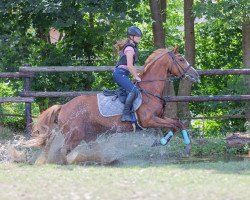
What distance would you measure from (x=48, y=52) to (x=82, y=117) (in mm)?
5545

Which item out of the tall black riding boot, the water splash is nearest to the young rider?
the tall black riding boot

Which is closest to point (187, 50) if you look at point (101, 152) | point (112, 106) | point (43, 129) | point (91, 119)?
point (112, 106)

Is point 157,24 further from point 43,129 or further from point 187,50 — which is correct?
point 43,129

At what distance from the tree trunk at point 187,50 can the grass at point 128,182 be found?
6.01 m

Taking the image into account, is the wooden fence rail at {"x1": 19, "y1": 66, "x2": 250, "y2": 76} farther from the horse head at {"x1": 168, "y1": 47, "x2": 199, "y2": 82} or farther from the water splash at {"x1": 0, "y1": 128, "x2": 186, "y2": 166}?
the water splash at {"x1": 0, "y1": 128, "x2": 186, "y2": 166}

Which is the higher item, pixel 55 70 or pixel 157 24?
pixel 157 24

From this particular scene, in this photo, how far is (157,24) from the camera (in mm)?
17391

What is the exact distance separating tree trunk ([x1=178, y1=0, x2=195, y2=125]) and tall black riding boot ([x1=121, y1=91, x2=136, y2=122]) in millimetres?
5098

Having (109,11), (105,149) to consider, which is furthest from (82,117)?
(109,11)

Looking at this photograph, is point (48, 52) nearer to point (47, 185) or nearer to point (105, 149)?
point (105, 149)

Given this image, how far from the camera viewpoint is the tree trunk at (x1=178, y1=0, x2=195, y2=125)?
56.3ft

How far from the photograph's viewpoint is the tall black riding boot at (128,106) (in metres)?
12.1

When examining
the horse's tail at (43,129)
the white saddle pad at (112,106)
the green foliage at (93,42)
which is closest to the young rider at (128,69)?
the white saddle pad at (112,106)

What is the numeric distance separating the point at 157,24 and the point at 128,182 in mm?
9010
